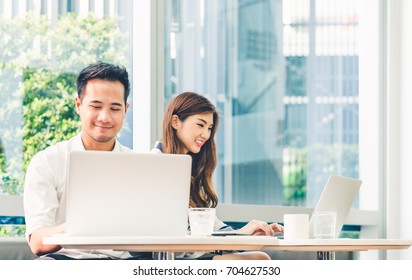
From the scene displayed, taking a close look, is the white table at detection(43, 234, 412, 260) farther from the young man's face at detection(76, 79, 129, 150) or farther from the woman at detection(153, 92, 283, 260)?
the woman at detection(153, 92, 283, 260)

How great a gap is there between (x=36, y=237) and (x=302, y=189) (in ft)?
8.91

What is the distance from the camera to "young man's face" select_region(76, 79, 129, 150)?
3430 mm

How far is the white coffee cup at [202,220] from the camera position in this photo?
2.86 metres

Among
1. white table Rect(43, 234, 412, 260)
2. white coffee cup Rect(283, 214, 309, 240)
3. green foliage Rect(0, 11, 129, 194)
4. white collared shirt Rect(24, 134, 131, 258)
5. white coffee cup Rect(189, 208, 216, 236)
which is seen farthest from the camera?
green foliage Rect(0, 11, 129, 194)

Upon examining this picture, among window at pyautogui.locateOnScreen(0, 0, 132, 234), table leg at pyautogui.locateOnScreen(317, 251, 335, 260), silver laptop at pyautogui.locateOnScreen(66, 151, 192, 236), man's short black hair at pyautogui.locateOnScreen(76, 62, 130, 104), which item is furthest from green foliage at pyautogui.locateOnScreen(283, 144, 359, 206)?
silver laptop at pyautogui.locateOnScreen(66, 151, 192, 236)

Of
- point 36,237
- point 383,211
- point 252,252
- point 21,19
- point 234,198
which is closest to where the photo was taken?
point 36,237

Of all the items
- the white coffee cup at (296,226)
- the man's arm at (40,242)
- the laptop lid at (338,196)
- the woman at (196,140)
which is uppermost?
the woman at (196,140)

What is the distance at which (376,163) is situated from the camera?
558 centimetres

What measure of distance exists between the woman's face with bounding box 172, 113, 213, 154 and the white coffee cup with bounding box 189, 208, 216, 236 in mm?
898

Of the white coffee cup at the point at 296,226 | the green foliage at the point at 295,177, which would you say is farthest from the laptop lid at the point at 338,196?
the green foliage at the point at 295,177

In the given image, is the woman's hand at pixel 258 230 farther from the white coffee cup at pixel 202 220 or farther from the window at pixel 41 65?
the window at pixel 41 65

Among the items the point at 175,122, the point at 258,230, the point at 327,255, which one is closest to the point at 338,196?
the point at 327,255
